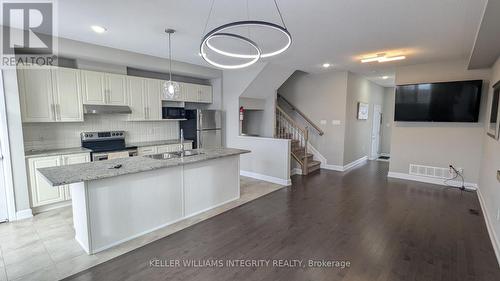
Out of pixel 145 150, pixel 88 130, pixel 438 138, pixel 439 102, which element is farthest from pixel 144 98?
pixel 438 138

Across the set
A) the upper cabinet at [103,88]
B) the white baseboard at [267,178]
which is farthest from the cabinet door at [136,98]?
the white baseboard at [267,178]

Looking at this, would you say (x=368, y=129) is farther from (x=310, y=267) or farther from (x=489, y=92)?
(x=310, y=267)

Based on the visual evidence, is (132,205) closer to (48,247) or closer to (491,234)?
(48,247)

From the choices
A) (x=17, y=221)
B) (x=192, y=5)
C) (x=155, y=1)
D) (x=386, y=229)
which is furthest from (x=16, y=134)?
(x=386, y=229)

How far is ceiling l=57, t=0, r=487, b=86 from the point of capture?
8.38ft

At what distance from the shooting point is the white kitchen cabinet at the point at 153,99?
5.13m

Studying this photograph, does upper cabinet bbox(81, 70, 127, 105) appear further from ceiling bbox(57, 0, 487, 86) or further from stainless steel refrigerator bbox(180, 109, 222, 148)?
stainless steel refrigerator bbox(180, 109, 222, 148)

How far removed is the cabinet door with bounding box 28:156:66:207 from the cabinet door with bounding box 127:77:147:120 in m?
1.57

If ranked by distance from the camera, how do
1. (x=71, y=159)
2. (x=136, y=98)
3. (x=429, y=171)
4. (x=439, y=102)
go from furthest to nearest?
(x=429, y=171), (x=439, y=102), (x=136, y=98), (x=71, y=159)

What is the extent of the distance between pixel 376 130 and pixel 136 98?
25.9 ft

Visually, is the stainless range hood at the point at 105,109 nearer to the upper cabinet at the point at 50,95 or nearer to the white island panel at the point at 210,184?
the upper cabinet at the point at 50,95

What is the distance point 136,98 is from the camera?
4.93 metres

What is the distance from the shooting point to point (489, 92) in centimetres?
461

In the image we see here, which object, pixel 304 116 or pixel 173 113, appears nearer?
pixel 173 113
